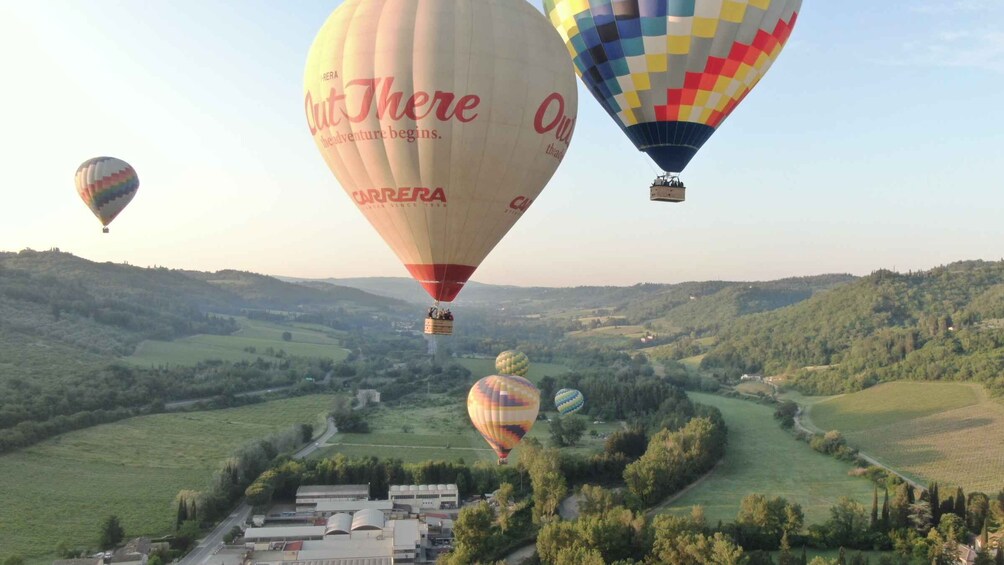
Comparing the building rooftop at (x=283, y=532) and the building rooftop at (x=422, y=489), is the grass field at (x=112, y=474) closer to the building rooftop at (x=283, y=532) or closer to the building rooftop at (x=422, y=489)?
the building rooftop at (x=283, y=532)

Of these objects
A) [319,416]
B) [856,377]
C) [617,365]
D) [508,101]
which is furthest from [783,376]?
[508,101]

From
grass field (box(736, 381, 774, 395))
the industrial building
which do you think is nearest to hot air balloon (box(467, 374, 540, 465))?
the industrial building

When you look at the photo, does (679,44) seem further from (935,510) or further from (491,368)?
(491,368)

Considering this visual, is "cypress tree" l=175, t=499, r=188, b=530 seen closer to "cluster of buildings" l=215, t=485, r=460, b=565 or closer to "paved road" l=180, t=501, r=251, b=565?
"paved road" l=180, t=501, r=251, b=565

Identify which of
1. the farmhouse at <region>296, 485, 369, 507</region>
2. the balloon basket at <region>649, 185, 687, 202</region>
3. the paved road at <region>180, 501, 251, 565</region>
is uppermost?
the balloon basket at <region>649, 185, 687, 202</region>

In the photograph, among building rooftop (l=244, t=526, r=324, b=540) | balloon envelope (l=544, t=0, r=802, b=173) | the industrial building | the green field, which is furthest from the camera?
the green field

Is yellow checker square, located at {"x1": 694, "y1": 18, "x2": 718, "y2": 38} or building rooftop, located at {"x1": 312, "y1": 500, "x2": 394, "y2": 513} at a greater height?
yellow checker square, located at {"x1": 694, "y1": 18, "x2": 718, "y2": 38}

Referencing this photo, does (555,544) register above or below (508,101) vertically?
below

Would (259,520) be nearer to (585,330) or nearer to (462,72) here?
(462,72)
